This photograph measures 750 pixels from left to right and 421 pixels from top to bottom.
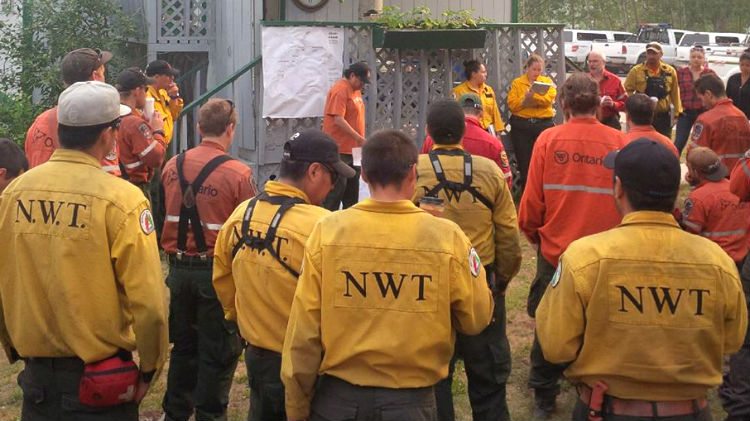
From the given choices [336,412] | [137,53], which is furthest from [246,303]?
[137,53]

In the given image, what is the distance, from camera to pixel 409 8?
44.8ft

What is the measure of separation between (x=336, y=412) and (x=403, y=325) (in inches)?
16.2

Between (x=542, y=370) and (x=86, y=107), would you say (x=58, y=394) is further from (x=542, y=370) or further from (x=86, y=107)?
(x=542, y=370)

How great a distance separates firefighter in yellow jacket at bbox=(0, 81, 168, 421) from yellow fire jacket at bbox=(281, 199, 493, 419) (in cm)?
71

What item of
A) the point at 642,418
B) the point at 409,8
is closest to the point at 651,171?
the point at 642,418

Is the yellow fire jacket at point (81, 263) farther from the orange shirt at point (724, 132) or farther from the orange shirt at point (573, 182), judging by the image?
the orange shirt at point (724, 132)

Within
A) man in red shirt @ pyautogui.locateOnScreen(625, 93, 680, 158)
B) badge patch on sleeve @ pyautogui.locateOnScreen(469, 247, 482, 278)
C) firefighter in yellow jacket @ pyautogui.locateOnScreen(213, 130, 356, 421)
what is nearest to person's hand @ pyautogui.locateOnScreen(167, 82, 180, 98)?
man in red shirt @ pyautogui.locateOnScreen(625, 93, 680, 158)

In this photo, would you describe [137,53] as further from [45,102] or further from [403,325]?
[403,325]

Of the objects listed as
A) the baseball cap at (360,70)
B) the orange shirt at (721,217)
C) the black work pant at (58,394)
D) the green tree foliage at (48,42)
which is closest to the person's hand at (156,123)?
the baseball cap at (360,70)

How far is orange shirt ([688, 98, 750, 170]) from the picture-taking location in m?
8.64

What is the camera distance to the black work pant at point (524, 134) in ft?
38.9

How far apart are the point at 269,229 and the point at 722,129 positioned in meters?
5.55

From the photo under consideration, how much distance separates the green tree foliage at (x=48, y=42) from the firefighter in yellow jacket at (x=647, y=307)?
10.6 meters

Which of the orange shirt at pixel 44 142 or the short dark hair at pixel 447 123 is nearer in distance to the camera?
the short dark hair at pixel 447 123
